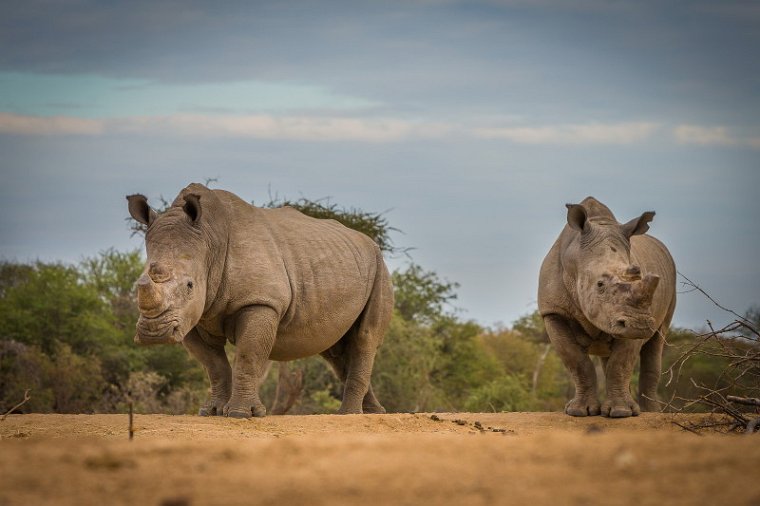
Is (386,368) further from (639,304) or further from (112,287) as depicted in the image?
(639,304)

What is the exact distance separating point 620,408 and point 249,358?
3618 mm

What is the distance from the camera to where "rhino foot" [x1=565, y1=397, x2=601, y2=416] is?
11.8 meters

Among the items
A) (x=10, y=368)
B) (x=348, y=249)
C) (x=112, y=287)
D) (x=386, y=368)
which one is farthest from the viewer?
(x=112, y=287)

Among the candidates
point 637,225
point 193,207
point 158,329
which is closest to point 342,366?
point 193,207

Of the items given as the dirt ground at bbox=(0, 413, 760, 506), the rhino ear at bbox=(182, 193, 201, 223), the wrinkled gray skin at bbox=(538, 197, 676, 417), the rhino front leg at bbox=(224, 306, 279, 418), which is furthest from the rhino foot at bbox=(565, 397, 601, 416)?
the dirt ground at bbox=(0, 413, 760, 506)

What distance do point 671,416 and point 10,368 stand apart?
13981mm

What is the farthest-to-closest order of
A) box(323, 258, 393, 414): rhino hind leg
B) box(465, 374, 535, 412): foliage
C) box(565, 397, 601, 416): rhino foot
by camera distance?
box(465, 374, 535, 412): foliage < box(323, 258, 393, 414): rhino hind leg < box(565, 397, 601, 416): rhino foot

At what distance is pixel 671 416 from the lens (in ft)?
36.8

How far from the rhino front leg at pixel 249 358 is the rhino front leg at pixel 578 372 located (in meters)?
2.92

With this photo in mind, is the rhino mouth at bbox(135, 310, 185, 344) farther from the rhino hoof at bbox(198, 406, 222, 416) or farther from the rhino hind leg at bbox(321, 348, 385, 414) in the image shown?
the rhino hind leg at bbox(321, 348, 385, 414)

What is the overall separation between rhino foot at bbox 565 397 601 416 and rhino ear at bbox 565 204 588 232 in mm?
1706

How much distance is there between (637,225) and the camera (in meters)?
11.8

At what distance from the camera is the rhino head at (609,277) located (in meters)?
10.7

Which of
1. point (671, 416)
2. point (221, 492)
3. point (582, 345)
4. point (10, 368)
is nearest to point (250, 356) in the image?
point (582, 345)
